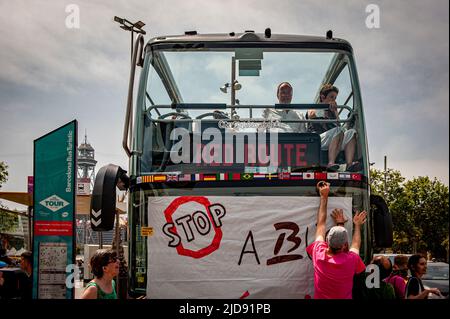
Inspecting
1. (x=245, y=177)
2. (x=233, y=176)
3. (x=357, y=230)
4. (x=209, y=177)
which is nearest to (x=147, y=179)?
(x=209, y=177)

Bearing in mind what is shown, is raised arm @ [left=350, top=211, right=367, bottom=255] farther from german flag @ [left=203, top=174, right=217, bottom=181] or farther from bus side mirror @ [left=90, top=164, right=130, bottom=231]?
bus side mirror @ [left=90, top=164, right=130, bottom=231]

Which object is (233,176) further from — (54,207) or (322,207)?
(54,207)

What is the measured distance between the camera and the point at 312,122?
18.3 feet

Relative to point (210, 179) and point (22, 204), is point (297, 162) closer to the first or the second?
point (210, 179)

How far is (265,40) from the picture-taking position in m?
5.77

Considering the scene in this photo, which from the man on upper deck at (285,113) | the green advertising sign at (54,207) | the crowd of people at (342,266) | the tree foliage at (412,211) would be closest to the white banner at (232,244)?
the crowd of people at (342,266)

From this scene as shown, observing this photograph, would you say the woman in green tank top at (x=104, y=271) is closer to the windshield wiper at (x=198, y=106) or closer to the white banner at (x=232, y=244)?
the white banner at (x=232, y=244)

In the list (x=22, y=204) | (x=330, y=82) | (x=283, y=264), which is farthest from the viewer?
(x=22, y=204)

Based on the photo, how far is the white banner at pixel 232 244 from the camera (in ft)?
16.6

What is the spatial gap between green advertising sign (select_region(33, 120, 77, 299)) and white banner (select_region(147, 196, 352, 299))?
1.29 meters

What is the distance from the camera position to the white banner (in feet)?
16.6

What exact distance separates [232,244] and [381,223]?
1.65 metres
